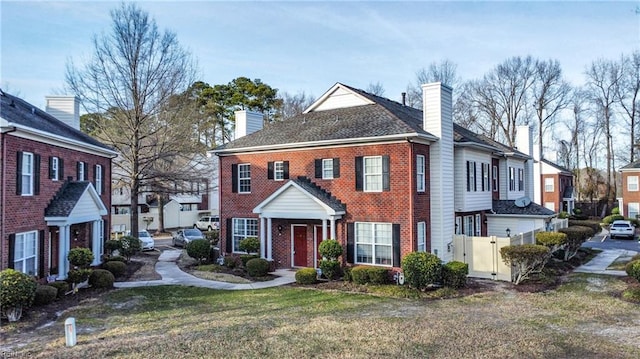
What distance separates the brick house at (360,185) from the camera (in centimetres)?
1820

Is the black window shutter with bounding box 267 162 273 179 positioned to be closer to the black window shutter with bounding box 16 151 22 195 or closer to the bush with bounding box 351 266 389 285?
the bush with bounding box 351 266 389 285

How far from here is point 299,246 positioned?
68.5ft

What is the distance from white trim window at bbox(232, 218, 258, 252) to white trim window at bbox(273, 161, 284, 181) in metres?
2.34

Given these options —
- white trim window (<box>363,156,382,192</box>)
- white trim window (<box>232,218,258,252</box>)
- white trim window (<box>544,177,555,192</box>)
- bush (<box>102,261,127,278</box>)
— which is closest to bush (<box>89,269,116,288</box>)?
bush (<box>102,261,127,278</box>)

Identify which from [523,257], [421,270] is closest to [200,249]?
[421,270]

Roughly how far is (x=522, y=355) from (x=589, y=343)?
6.57 ft

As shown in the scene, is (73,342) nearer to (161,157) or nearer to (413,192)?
(413,192)

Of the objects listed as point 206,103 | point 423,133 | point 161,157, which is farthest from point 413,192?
point 206,103

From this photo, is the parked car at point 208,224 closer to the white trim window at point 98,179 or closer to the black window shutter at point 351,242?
the white trim window at point 98,179

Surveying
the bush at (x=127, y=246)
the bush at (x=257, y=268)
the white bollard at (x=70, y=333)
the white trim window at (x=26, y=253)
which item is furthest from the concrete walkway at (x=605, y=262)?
the white trim window at (x=26, y=253)

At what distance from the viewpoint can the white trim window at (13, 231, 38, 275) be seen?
1504 centimetres

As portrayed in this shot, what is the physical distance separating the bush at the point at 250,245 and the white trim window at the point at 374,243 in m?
4.82

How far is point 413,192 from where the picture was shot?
1773 cm

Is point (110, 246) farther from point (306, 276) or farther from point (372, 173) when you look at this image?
point (372, 173)
